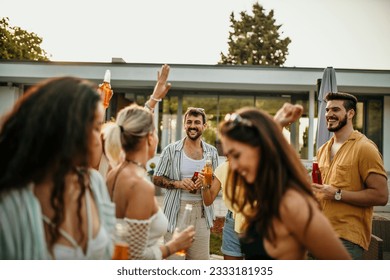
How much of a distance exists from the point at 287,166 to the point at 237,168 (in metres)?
0.20

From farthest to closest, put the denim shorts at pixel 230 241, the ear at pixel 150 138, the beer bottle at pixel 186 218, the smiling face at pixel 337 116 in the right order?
1. the denim shorts at pixel 230 241
2. the smiling face at pixel 337 116
3. the ear at pixel 150 138
4. the beer bottle at pixel 186 218

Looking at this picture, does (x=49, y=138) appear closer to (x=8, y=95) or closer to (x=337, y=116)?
(x=337, y=116)

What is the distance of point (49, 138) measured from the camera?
1290 mm

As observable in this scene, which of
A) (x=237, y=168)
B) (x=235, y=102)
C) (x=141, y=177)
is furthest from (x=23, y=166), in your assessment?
(x=235, y=102)

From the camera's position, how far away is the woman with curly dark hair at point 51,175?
4.11 ft

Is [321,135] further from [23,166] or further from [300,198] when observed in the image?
[23,166]

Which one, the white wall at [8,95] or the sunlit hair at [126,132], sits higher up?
the white wall at [8,95]

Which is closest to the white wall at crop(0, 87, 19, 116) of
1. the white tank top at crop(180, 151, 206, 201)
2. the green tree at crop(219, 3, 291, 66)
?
the white tank top at crop(180, 151, 206, 201)

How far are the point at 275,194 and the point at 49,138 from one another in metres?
0.87

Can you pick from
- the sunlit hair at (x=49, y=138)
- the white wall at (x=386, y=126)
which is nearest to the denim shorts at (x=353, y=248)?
the sunlit hair at (x=49, y=138)

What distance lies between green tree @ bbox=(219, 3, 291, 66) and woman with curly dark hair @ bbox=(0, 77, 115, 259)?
35016mm

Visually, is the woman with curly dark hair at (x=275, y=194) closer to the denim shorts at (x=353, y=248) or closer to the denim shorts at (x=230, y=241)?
the denim shorts at (x=353, y=248)

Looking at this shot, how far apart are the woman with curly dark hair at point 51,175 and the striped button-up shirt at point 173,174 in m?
2.11

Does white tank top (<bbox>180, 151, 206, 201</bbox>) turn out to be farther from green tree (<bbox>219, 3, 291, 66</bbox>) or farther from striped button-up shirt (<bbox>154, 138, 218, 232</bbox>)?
green tree (<bbox>219, 3, 291, 66</bbox>)
